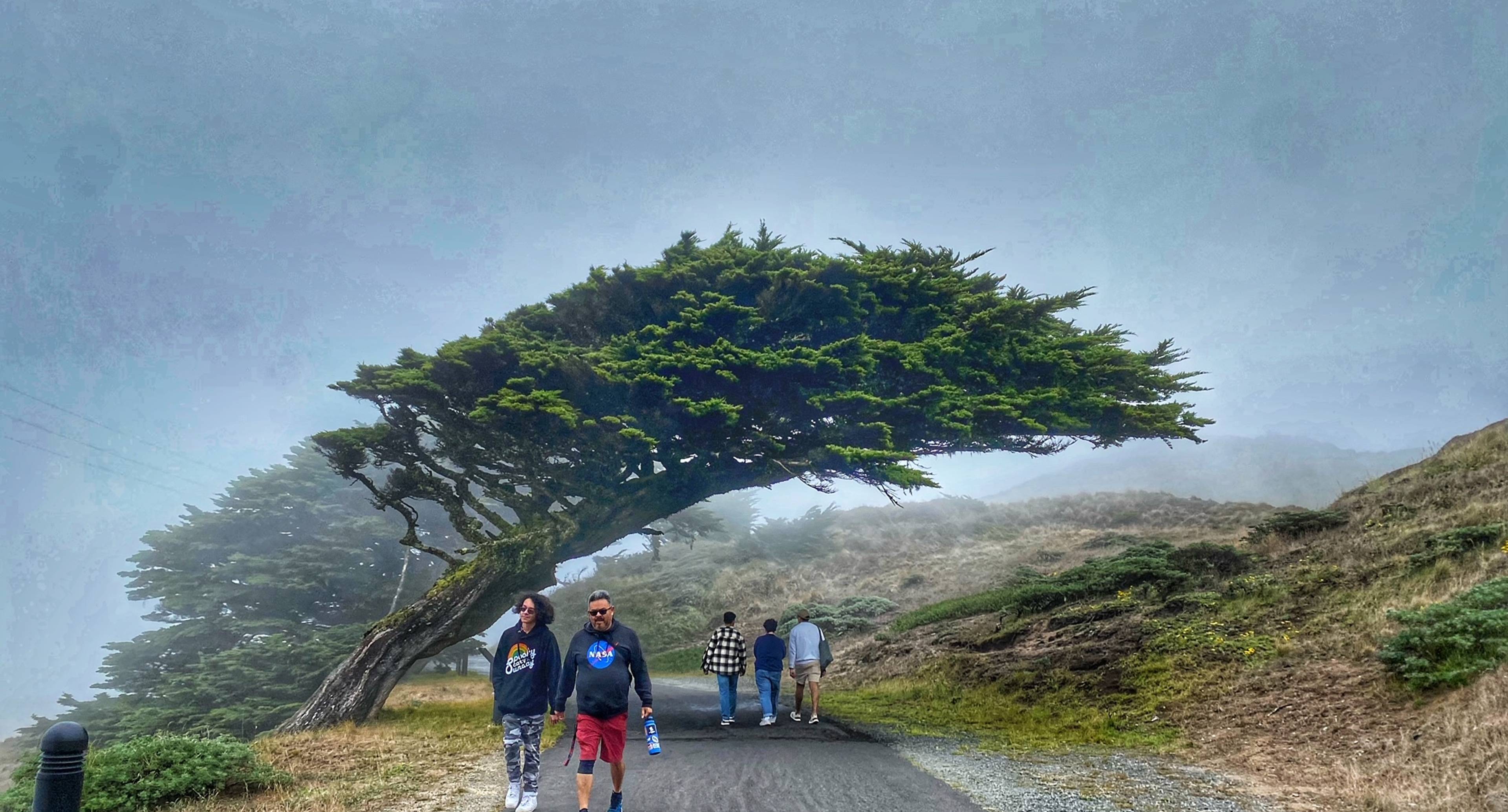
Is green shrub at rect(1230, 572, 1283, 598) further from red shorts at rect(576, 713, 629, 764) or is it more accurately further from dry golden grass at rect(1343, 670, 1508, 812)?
red shorts at rect(576, 713, 629, 764)

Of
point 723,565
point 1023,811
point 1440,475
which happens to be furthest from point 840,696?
point 723,565

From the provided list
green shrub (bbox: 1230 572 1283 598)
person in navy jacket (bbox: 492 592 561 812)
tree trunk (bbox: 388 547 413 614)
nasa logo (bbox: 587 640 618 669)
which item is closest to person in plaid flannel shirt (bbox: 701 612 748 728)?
person in navy jacket (bbox: 492 592 561 812)

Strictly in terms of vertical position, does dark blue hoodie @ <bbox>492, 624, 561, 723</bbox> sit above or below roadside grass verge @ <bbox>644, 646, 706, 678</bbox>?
above

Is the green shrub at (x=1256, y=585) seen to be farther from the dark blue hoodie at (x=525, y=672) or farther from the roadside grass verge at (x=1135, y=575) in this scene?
the dark blue hoodie at (x=525, y=672)

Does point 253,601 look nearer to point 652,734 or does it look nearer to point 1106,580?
point 652,734

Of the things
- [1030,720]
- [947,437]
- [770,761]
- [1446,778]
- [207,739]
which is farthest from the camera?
[947,437]

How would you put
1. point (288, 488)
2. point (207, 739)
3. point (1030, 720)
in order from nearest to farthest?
1. point (207, 739)
2. point (1030, 720)
3. point (288, 488)

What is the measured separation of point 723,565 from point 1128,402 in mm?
28661

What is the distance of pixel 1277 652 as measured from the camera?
963cm

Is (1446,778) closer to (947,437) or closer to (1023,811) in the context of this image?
(1023,811)

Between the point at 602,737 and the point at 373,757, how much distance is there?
5716 mm

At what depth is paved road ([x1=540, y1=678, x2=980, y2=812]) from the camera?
6.78 m

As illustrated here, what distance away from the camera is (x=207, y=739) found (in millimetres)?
8164

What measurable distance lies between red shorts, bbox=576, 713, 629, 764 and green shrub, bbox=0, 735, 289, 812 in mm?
4379
